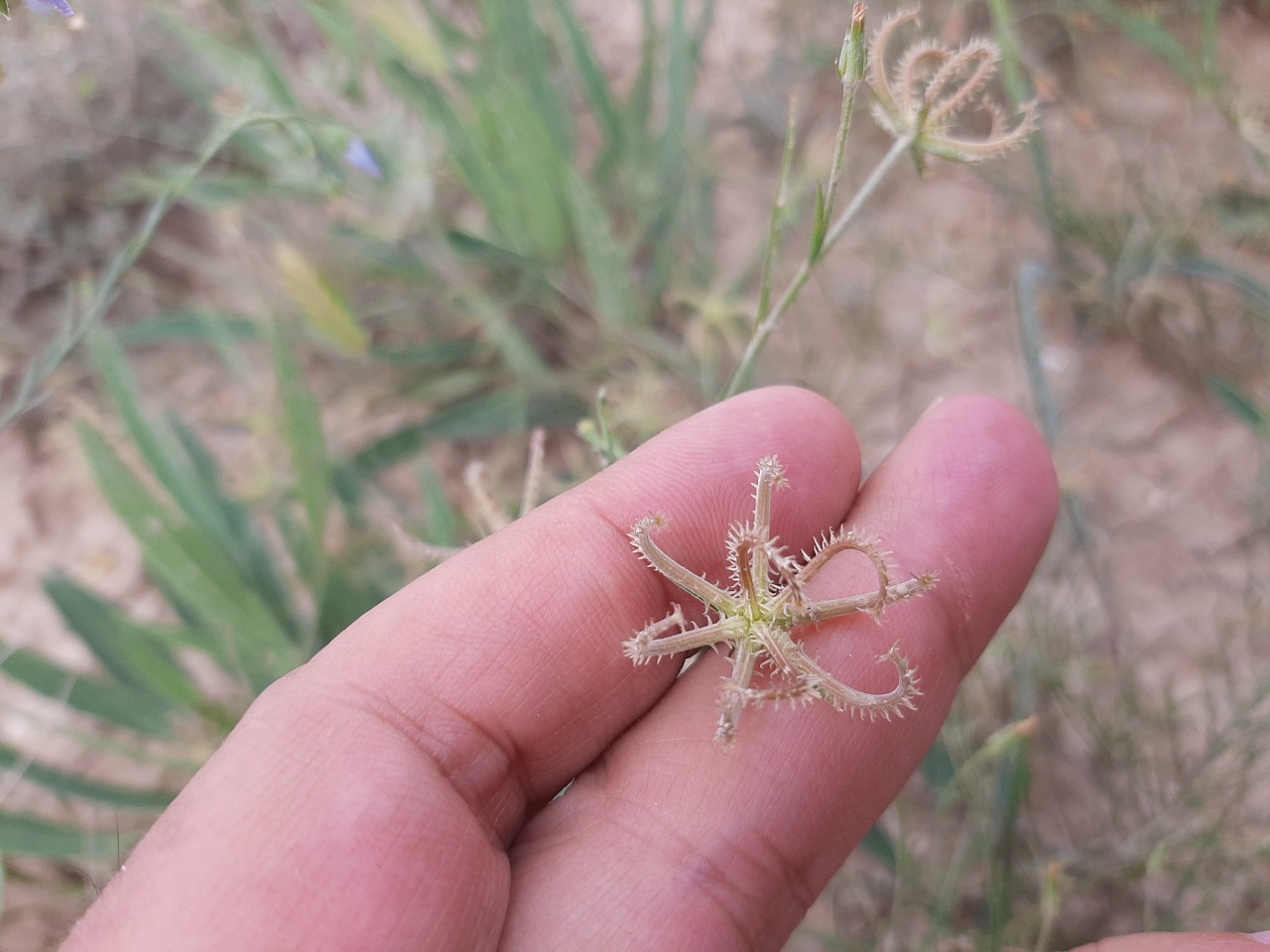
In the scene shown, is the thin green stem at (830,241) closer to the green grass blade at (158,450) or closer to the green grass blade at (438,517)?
the green grass blade at (438,517)

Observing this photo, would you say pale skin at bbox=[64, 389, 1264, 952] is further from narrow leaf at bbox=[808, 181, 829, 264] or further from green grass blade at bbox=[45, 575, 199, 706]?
green grass blade at bbox=[45, 575, 199, 706]

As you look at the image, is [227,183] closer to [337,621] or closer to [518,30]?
[518,30]

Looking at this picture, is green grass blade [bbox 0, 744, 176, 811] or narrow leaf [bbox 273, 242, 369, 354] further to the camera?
narrow leaf [bbox 273, 242, 369, 354]

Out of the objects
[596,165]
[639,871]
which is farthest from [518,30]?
[639,871]

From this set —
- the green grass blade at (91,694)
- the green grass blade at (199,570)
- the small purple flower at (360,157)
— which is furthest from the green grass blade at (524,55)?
the green grass blade at (91,694)

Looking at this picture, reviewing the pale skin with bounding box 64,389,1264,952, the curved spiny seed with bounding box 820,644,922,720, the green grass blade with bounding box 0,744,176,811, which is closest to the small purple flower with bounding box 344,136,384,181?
the pale skin with bounding box 64,389,1264,952
